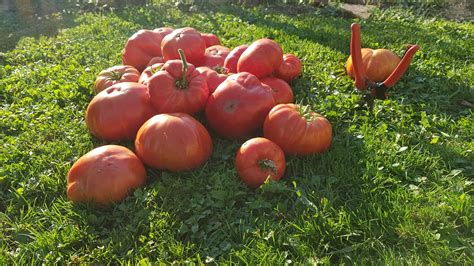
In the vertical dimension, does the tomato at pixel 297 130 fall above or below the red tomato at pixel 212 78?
below

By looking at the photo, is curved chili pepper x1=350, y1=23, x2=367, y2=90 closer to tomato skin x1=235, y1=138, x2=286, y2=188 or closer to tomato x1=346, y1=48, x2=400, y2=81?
tomato x1=346, y1=48, x2=400, y2=81

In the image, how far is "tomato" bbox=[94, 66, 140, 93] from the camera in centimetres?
320

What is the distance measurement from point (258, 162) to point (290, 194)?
0.26m

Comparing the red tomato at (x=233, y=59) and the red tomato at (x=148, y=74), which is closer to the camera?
the red tomato at (x=148, y=74)

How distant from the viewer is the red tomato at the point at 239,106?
268cm

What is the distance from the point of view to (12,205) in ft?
7.82

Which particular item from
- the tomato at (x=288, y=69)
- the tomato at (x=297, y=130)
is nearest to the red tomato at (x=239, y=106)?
the tomato at (x=297, y=130)

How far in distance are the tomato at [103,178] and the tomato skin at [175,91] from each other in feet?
1.55

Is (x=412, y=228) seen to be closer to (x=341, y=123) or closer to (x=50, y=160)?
(x=341, y=123)

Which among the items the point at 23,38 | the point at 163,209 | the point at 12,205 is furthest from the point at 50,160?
the point at 23,38

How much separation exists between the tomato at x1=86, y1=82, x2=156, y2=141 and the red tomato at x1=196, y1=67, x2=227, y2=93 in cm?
45

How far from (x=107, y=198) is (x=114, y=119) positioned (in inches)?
A: 25.0

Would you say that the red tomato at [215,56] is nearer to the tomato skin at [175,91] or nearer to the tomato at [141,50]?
the tomato at [141,50]

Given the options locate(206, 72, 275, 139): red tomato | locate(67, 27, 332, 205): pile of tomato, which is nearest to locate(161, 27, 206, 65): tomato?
locate(67, 27, 332, 205): pile of tomato
